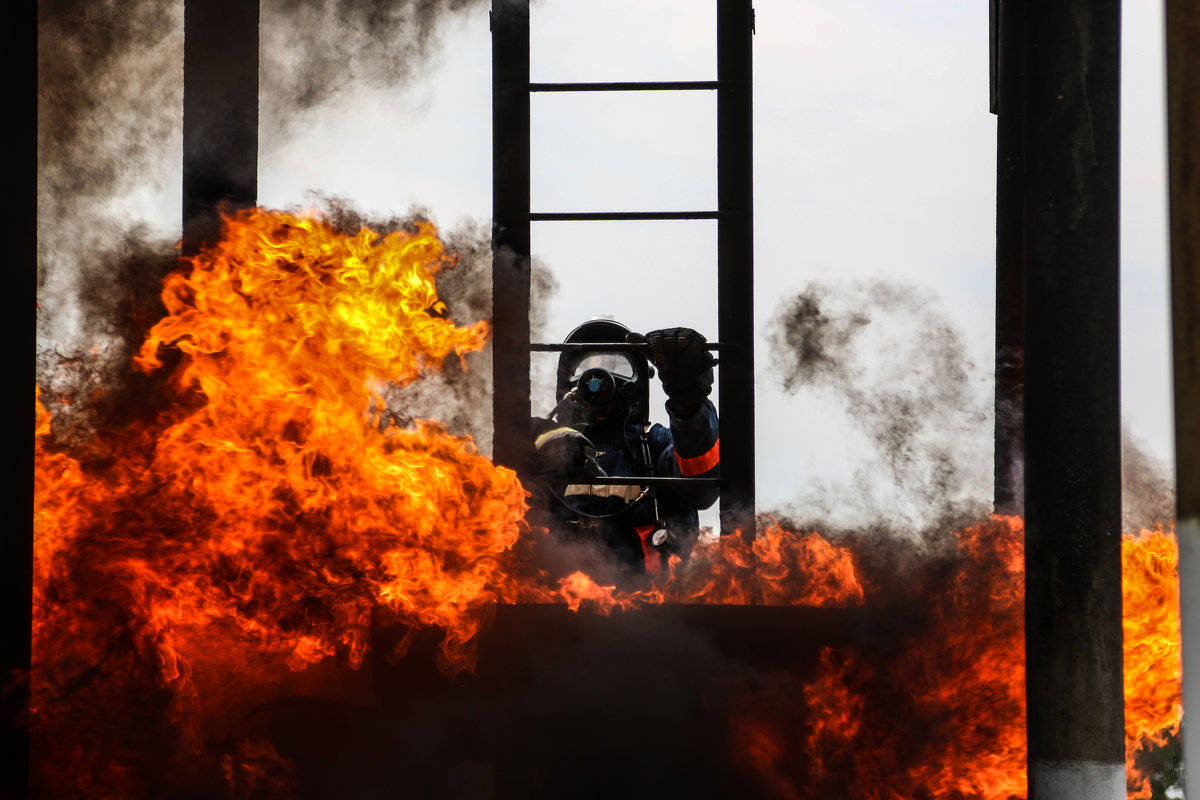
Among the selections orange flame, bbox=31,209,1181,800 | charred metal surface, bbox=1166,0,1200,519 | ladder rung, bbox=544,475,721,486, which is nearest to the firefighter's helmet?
ladder rung, bbox=544,475,721,486

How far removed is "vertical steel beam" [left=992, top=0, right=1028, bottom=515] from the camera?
372cm

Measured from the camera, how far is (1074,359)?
298cm

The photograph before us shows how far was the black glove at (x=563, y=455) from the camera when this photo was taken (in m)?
4.23

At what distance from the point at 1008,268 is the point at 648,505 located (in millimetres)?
1983

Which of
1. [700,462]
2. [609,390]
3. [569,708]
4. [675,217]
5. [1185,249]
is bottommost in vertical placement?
[569,708]

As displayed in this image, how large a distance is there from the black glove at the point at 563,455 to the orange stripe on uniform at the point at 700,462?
40 centimetres

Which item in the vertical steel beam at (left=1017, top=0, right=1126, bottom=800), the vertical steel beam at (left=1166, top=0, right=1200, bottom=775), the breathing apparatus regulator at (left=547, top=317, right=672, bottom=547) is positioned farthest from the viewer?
the breathing apparatus regulator at (left=547, top=317, right=672, bottom=547)

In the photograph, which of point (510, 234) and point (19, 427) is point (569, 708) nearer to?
point (510, 234)

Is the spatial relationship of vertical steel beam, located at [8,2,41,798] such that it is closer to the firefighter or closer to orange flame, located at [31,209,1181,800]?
orange flame, located at [31,209,1181,800]

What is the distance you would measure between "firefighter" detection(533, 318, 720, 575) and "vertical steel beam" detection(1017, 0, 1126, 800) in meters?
1.48

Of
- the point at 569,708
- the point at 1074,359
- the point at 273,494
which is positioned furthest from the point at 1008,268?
the point at 273,494

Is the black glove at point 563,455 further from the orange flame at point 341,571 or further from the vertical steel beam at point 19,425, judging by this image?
the vertical steel beam at point 19,425

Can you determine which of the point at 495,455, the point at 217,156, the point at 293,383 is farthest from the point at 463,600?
the point at 217,156

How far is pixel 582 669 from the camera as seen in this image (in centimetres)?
343
